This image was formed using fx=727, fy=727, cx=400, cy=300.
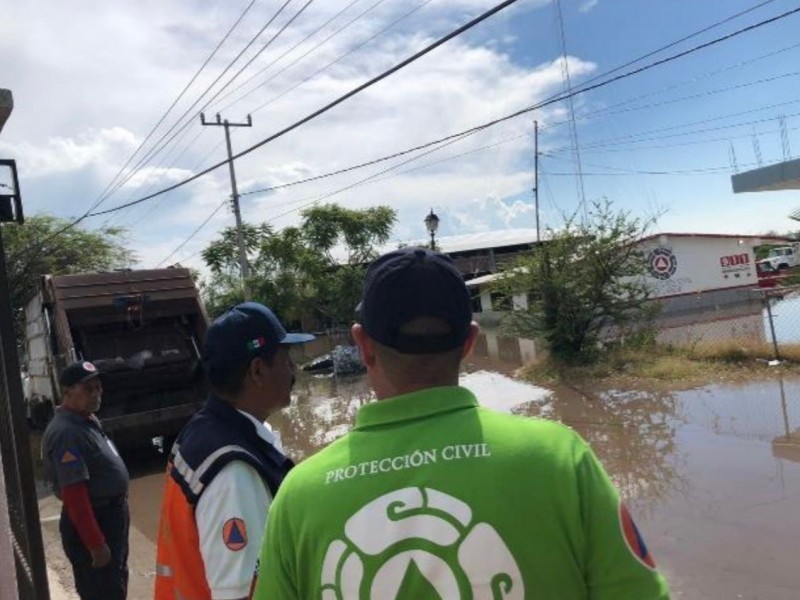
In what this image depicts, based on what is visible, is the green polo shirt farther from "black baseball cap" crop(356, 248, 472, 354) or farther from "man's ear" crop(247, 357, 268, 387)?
"man's ear" crop(247, 357, 268, 387)

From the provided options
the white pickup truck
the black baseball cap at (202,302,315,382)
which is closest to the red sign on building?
the white pickup truck

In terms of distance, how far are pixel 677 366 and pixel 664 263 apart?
20390mm

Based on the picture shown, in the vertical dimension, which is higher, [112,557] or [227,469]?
[227,469]

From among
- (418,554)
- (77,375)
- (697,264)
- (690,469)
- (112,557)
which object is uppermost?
(77,375)

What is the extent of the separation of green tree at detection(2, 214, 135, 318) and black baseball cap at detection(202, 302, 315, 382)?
25161mm

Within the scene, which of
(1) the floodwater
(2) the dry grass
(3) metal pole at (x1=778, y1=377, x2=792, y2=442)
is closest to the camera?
(1) the floodwater

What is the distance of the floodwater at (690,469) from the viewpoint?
17.2ft

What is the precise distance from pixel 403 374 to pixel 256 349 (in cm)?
98

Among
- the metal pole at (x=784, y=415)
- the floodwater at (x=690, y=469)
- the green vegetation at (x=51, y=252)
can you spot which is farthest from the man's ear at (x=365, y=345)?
the green vegetation at (x=51, y=252)

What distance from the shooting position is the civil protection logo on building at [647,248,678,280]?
32.2 m

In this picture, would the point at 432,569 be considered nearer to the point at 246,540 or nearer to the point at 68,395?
the point at 246,540

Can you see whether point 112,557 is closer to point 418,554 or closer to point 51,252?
point 418,554

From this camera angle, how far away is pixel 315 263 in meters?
31.3

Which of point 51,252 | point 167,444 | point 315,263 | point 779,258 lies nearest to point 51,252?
point 51,252
